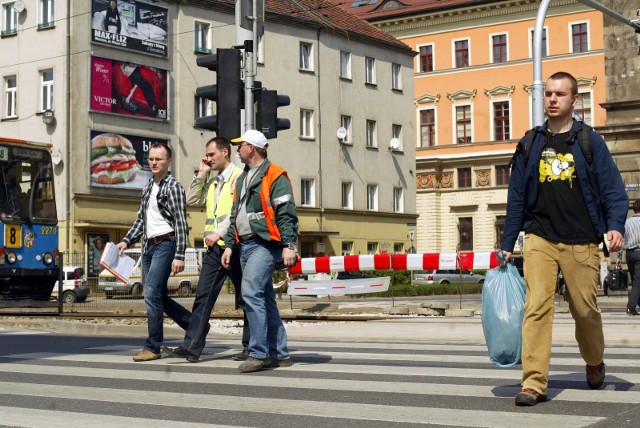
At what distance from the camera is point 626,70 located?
36469mm

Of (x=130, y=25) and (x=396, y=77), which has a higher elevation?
(x=396, y=77)

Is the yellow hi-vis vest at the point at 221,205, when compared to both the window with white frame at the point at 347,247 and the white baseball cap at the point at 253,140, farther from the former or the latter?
the window with white frame at the point at 347,247

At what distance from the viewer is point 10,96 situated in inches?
1983

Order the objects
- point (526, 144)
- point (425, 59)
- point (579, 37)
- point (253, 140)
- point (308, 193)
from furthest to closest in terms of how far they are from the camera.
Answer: point (425, 59), point (579, 37), point (308, 193), point (253, 140), point (526, 144)

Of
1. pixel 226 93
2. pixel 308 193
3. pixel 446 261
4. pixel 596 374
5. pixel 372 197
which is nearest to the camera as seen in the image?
pixel 596 374

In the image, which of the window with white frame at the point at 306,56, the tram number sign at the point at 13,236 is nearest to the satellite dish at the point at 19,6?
the window with white frame at the point at 306,56

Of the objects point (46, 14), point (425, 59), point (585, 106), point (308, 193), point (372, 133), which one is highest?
point (425, 59)

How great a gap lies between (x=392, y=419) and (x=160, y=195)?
4383mm

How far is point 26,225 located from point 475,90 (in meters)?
57.1

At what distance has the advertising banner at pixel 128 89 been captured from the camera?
48.7 metres

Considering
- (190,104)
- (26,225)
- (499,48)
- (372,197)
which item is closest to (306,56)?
(190,104)

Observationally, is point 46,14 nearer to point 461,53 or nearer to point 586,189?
point 461,53

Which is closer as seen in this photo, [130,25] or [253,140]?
[253,140]

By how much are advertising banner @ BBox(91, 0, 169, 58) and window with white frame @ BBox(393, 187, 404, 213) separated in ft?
60.4
